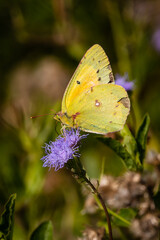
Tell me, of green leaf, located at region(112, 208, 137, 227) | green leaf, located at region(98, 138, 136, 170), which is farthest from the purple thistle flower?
green leaf, located at region(112, 208, 137, 227)

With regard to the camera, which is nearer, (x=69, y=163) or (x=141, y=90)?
(x=69, y=163)

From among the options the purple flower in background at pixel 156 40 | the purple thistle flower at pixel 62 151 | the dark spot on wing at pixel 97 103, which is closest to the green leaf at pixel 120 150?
the purple thistle flower at pixel 62 151

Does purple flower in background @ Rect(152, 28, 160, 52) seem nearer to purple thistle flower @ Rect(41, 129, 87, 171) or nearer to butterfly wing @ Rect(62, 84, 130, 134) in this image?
butterfly wing @ Rect(62, 84, 130, 134)

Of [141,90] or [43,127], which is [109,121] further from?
[141,90]

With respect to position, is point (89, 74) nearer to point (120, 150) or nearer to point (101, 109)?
point (101, 109)

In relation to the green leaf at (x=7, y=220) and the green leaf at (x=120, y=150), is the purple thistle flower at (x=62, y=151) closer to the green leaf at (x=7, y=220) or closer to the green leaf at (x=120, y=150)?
the green leaf at (x=120, y=150)

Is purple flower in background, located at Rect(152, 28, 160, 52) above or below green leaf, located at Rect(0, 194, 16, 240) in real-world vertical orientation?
below

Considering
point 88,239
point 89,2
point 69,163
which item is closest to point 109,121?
point 69,163
